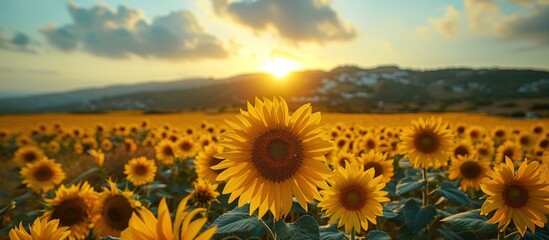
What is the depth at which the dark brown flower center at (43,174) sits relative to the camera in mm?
7133

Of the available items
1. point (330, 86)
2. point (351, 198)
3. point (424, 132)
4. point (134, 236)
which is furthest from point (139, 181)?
point (330, 86)

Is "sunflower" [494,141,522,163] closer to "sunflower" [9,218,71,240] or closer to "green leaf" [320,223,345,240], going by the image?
"green leaf" [320,223,345,240]

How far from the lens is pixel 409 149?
5.78 meters

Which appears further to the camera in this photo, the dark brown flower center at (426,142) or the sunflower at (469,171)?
the sunflower at (469,171)

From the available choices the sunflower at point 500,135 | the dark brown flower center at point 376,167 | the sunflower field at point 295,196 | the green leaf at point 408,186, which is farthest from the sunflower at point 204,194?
the sunflower at point 500,135

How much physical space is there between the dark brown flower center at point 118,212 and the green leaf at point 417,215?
11.4ft

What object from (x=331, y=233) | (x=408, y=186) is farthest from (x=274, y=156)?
(x=408, y=186)

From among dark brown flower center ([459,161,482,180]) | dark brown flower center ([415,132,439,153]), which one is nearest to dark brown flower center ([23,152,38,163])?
dark brown flower center ([415,132,439,153])

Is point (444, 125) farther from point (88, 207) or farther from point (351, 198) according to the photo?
point (88, 207)

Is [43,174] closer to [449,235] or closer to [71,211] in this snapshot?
[71,211]

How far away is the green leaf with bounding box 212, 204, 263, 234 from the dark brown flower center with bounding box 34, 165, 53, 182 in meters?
5.67

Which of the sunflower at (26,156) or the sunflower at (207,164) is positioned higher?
the sunflower at (207,164)

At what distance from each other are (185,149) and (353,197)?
6.64m

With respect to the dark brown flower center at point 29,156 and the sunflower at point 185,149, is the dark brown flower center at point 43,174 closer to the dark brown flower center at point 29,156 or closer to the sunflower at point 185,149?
the sunflower at point 185,149
